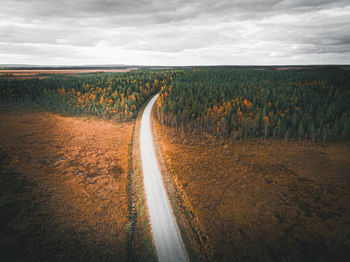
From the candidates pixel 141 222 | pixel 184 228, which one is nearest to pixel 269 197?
pixel 184 228

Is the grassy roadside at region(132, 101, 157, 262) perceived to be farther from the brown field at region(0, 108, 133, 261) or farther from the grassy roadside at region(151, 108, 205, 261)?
the grassy roadside at region(151, 108, 205, 261)

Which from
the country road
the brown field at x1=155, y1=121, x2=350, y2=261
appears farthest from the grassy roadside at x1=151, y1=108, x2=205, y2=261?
the brown field at x1=155, y1=121, x2=350, y2=261

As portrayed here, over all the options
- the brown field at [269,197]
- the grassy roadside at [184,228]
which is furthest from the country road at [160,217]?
the brown field at [269,197]

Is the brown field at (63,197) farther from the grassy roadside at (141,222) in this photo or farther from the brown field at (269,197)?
the brown field at (269,197)

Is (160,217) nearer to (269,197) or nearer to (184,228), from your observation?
(184,228)

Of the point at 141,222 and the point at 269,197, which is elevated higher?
the point at 269,197

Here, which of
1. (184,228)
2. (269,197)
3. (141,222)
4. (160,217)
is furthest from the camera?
(269,197)
